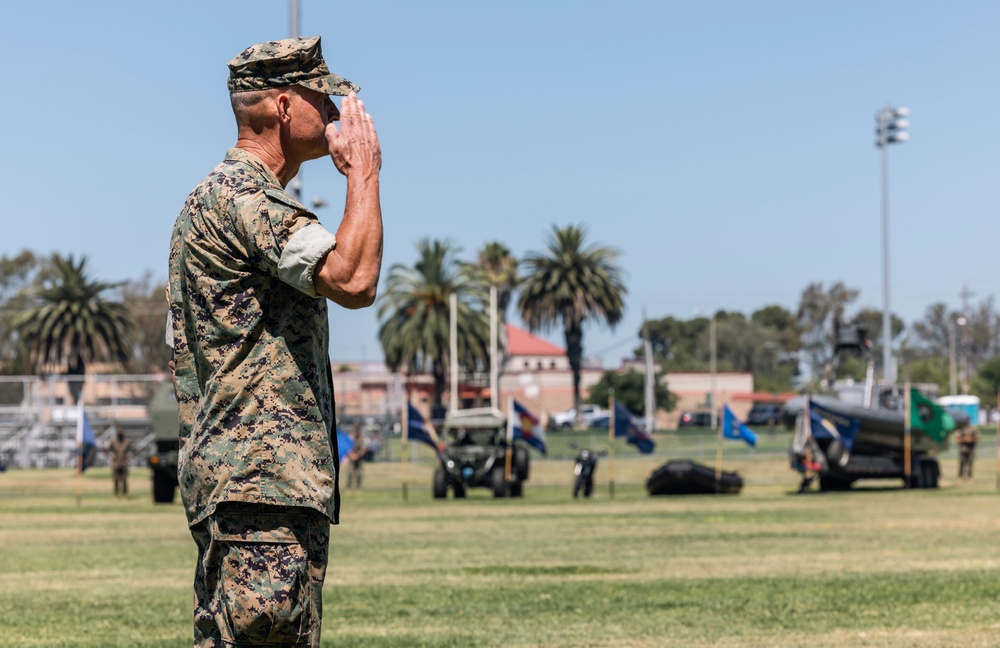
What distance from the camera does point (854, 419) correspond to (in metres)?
36.7

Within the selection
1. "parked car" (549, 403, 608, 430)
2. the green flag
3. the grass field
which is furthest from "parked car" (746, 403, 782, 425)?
the grass field

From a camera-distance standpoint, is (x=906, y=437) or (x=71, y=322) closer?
(x=906, y=437)

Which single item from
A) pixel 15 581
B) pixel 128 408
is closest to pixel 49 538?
pixel 15 581

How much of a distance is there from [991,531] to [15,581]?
12.6 meters

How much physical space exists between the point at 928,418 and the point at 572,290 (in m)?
54.7

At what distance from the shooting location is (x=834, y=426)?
3631cm

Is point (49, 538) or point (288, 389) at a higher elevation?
point (288, 389)

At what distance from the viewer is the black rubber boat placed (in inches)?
1382

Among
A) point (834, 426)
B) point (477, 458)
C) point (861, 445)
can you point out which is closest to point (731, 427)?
point (834, 426)

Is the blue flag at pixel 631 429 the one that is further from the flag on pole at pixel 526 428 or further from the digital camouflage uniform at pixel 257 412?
the digital camouflage uniform at pixel 257 412

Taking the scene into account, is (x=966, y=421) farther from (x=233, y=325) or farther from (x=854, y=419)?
(x=233, y=325)

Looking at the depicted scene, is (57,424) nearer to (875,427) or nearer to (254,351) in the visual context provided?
(875,427)

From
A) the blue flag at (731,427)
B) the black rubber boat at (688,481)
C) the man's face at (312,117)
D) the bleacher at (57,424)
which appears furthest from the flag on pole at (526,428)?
the man's face at (312,117)

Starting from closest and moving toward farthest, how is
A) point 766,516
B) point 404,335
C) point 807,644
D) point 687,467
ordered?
point 807,644 < point 766,516 < point 687,467 < point 404,335
